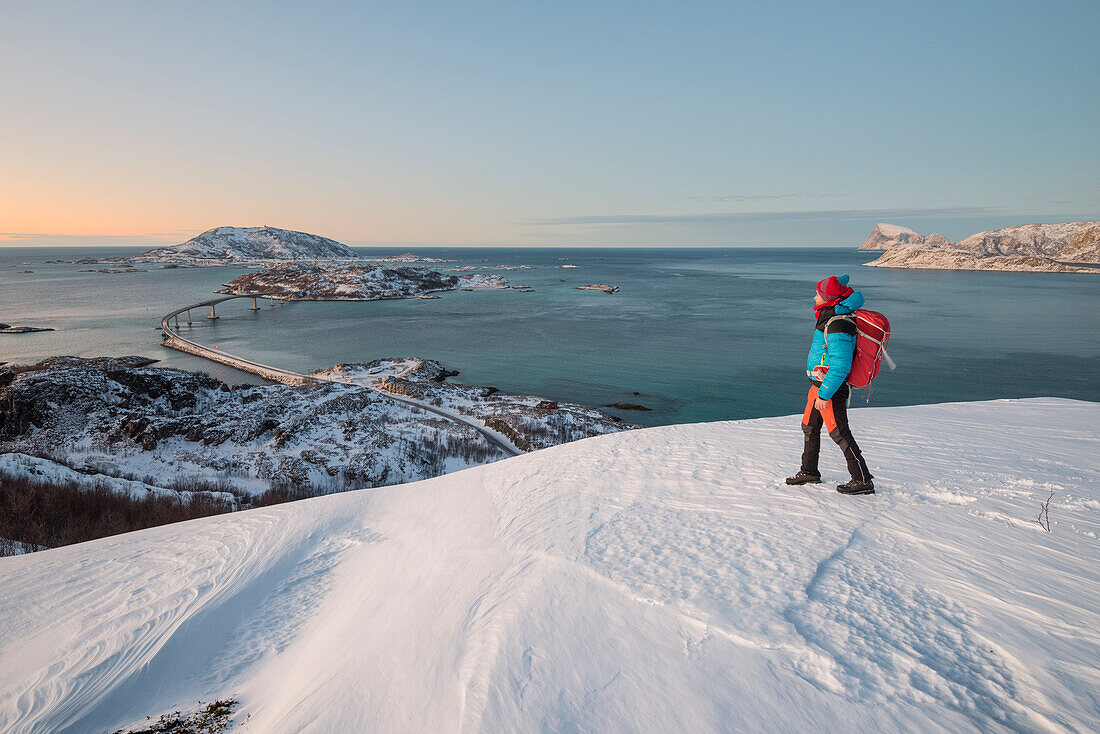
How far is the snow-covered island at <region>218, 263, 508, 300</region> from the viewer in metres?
102

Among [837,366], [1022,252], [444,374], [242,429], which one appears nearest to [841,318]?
[837,366]

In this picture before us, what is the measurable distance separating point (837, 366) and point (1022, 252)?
24539 centimetres

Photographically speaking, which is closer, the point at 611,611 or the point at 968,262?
the point at 611,611

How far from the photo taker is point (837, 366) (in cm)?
515

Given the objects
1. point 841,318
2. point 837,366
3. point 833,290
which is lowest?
point 837,366

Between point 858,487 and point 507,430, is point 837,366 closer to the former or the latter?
point 858,487

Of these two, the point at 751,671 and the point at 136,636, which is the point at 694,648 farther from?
the point at 136,636

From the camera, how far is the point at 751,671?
277 centimetres

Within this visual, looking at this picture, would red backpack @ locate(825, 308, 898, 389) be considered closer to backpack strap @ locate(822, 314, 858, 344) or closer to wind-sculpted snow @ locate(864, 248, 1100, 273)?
backpack strap @ locate(822, 314, 858, 344)

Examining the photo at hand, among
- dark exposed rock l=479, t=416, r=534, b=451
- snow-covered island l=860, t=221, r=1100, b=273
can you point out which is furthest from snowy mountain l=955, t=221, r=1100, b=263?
dark exposed rock l=479, t=416, r=534, b=451

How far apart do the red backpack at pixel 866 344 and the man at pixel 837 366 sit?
2.6 inches

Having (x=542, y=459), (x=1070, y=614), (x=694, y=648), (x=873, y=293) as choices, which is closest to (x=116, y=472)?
(x=542, y=459)

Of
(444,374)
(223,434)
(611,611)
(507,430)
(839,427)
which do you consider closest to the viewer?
(611,611)

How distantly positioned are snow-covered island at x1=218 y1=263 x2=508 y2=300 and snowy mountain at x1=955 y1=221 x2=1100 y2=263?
185 metres
